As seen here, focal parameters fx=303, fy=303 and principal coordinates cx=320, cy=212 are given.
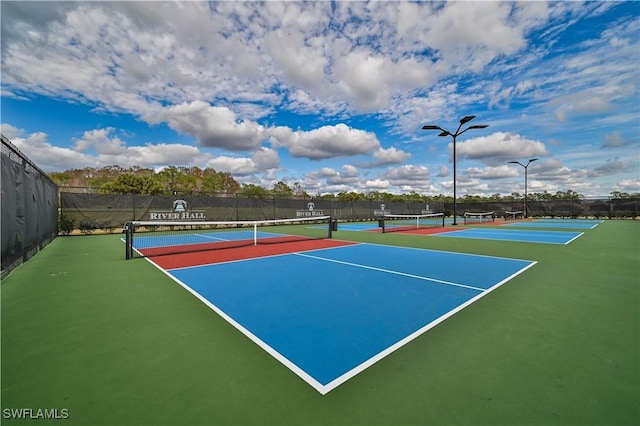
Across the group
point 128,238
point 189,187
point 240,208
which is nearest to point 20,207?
point 128,238

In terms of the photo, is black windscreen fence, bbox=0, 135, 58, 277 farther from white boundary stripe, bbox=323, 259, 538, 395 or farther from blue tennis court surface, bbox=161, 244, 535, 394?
white boundary stripe, bbox=323, 259, 538, 395

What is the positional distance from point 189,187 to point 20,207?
5832cm

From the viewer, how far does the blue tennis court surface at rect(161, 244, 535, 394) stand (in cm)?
294

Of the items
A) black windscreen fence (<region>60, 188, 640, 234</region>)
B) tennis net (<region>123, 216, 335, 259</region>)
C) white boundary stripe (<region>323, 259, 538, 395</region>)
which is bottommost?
white boundary stripe (<region>323, 259, 538, 395</region>)

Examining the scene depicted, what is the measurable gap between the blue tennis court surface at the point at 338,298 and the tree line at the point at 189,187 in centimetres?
1668

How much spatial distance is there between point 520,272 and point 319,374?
5.66m

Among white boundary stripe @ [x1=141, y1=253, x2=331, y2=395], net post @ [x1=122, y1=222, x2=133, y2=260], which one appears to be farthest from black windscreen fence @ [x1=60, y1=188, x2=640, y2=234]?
white boundary stripe @ [x1=141, y1=253, x2=331, y2=395]

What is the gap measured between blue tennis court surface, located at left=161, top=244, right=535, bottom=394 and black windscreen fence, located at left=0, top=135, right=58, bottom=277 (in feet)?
10.8

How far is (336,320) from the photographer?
371cm

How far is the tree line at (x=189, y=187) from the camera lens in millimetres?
32072

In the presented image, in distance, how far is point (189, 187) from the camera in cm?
6197

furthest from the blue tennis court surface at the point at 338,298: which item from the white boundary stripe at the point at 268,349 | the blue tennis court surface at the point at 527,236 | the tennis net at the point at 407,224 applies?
the tennis net at the point at 407,224

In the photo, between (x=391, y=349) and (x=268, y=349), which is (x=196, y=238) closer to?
(x=268, y=349)

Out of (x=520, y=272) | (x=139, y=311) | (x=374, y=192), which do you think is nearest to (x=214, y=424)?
(x=139, y=311)
